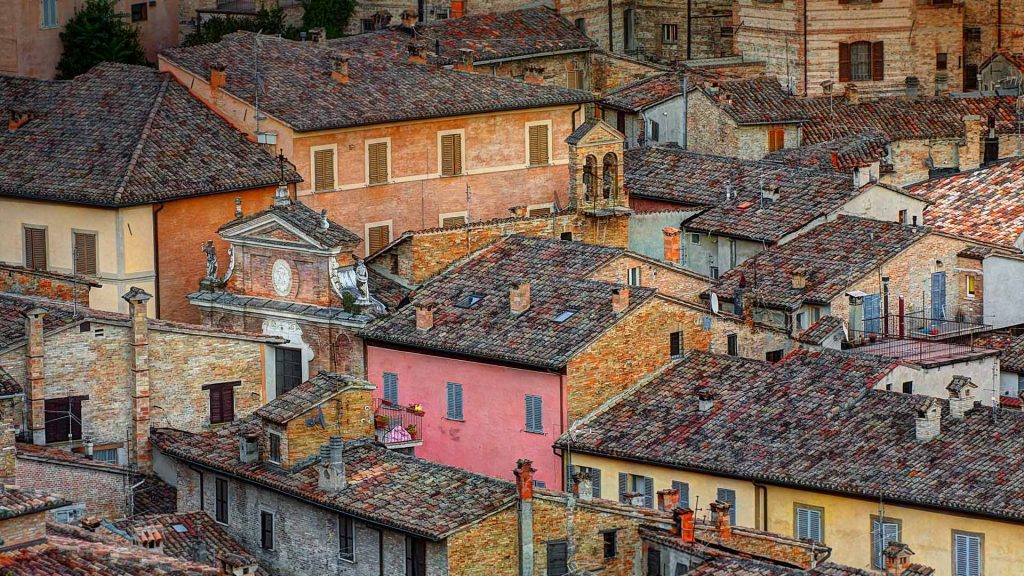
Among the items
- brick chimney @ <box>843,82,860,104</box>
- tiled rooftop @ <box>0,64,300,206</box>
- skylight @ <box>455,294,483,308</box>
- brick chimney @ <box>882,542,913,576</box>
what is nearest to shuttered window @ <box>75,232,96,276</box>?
tiled rooftop @ <box>0,64,300,206</box>

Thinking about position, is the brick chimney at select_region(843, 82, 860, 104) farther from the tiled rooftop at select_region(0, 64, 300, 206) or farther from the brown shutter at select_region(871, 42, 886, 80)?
the tiled rooftop at select_region(0, 64, 300, 206)

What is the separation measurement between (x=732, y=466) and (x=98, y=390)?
1265cm

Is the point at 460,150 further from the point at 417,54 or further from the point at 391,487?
the point at 391,487

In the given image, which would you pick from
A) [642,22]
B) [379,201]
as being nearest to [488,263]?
[379,201]

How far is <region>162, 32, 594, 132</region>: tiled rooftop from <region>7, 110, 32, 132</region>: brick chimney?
3.55 meters

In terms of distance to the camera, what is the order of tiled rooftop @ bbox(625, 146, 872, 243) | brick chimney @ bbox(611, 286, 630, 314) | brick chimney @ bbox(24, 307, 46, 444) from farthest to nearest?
tiled rooftop @ bbox(625, 146, 872, 243) < brick chimney @ bbox(611, 286, 630, 314) < brick chimney @ bbox(24, 307, 46, 444)

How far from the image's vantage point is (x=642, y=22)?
9288cm

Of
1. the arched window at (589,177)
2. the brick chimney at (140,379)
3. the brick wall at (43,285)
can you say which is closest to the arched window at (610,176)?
the arched window at (589,177)

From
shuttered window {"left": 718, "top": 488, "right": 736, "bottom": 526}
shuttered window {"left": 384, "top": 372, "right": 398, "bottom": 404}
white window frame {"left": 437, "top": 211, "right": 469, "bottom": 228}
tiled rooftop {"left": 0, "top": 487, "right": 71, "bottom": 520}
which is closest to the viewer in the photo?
tiled rooftop {"left": 0, "top": 487, "right": 71, "bottom": 520}

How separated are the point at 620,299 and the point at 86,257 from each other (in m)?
12.7

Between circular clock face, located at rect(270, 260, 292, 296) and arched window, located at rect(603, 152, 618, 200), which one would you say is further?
arched window, located at rect(603, 152, 618, 200)

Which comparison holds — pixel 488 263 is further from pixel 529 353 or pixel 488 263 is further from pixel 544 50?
pixel 544 50

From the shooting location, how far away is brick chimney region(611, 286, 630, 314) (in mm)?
62250

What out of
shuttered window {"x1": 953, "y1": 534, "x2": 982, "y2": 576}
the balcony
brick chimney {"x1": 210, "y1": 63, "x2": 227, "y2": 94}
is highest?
brick chimney {"x1": 210, "y1": 63, "x2": 227, "y2": 94}
